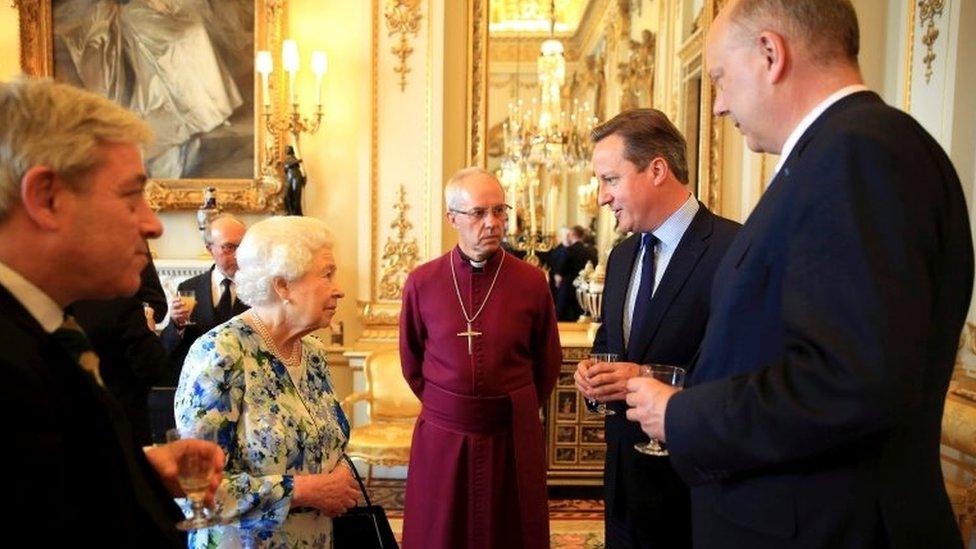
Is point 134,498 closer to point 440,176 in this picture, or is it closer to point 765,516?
point 765,516

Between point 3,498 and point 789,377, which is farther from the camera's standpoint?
point 789,377

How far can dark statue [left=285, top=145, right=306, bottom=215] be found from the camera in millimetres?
5305

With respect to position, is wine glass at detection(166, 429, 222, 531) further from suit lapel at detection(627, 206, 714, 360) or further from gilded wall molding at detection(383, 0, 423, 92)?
gilded wall molding at detection(383, 0, 423, 92)

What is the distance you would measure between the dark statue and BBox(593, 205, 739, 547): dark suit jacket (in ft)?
11.5

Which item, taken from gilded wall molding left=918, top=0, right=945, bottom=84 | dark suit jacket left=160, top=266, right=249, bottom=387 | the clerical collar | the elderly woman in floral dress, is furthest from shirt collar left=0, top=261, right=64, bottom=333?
gilded wall molding left=918, top=0, right=945, bottom=84

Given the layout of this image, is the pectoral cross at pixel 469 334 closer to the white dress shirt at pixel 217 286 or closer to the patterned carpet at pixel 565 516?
the white dress shirt at pixel 217 286

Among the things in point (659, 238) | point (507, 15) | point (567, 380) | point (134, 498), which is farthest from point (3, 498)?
point (507, 15)

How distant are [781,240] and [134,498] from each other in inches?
42.2

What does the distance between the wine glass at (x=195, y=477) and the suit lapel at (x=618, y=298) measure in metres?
1.43

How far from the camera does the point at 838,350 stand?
1.14 meters

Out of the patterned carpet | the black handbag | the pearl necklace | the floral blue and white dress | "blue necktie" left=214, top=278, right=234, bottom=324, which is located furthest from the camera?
the patterned carpet

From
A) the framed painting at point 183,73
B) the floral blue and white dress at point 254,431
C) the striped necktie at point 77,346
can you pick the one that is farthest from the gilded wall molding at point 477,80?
the striped necktie at point 77,346

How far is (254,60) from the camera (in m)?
5.46

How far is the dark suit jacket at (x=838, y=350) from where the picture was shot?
1.14 meters
